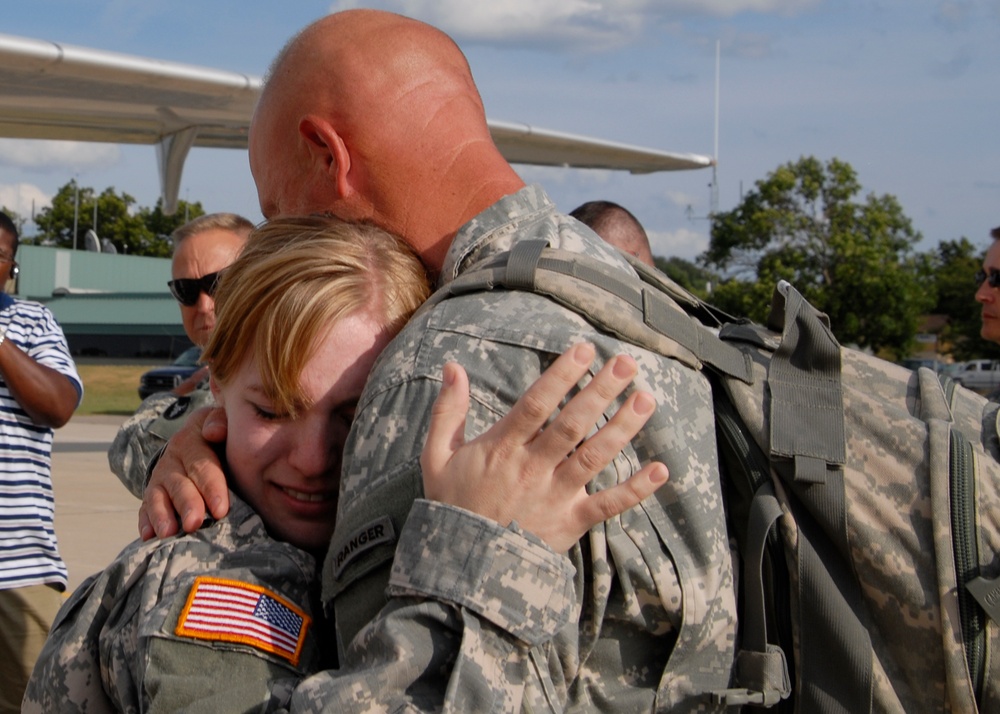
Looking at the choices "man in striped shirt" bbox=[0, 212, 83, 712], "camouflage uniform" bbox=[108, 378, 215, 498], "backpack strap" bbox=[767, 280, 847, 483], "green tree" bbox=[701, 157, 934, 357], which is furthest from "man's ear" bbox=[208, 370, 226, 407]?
"green tree" bbox=[701, 157, 934, 357]

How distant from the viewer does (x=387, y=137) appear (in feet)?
6.48

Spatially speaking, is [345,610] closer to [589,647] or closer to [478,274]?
[589,647]

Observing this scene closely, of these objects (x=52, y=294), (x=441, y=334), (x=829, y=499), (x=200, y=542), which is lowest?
(x=52, y=294)

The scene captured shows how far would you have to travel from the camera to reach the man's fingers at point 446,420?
52.2 inches

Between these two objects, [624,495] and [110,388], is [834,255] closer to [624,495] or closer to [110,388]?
[110,388]

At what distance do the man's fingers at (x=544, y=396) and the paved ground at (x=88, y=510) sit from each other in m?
6.90

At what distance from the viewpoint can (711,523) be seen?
1505mm

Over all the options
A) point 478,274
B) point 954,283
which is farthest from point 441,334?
point 954,283

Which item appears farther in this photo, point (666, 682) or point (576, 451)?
point (666, 682)

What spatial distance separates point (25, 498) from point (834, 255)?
35609 mm

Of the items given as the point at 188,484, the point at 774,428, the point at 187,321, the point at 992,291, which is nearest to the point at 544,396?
the point at 774,428

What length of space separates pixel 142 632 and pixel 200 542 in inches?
8.4

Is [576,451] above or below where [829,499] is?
above

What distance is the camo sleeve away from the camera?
1280mm
